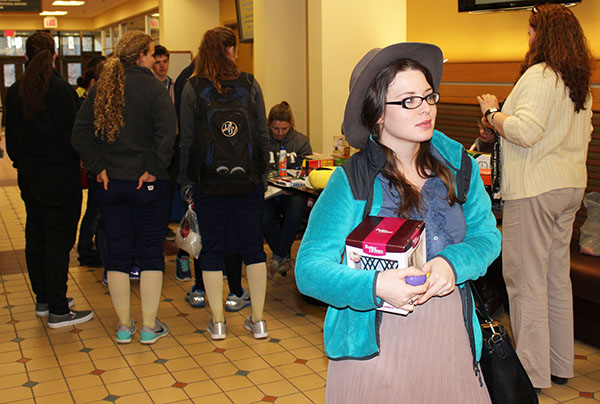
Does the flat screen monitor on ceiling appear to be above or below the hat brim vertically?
above

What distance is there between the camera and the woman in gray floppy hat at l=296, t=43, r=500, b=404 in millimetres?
1551

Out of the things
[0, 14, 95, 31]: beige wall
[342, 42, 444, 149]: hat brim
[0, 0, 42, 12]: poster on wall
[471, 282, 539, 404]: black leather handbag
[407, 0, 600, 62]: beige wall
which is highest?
[0, 14, 95, 31]: beige wall

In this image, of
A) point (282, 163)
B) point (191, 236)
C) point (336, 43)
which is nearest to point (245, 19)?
point (336, 43)

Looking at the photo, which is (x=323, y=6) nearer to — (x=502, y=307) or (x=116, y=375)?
(x=502, y=307)

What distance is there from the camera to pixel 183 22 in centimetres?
1012

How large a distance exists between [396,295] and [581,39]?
221 centimetres

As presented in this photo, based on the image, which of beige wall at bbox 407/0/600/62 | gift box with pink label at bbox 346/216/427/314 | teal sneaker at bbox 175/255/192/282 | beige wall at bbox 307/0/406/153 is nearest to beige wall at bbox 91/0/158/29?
beige wall at bbox 307/0/406/153

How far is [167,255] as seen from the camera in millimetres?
5969

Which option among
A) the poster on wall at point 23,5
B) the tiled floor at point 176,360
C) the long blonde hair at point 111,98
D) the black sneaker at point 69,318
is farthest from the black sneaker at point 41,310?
the poster on wall at point 23,5

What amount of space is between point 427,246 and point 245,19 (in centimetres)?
727

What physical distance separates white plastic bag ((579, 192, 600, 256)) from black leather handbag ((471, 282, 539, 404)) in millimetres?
2324

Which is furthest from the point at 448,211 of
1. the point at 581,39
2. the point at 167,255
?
the point at 167,255

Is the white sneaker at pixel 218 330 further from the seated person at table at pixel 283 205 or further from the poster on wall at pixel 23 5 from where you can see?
the poster on wall at pixel 23 5

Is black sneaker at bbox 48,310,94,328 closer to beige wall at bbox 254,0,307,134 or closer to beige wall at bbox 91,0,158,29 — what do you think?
beige wall at bbox 254,0,307,134
